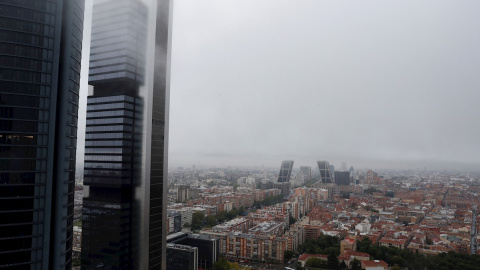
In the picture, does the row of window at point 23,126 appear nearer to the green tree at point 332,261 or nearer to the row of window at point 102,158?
the row of window at point 102,158

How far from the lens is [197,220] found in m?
7.02

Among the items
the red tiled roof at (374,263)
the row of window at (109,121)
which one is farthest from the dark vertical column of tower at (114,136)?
the red tiled roof at (374,263)

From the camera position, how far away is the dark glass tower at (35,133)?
2.11m

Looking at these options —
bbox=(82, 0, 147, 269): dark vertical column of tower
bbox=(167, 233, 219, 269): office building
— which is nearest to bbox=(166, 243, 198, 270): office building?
bbox=(167, 233, 219, 269): office building

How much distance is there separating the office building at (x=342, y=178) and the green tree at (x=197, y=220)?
13.1 ft

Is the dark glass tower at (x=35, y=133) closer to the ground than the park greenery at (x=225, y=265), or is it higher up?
higher up

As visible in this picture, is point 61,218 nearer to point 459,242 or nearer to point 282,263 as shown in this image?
point 282,263

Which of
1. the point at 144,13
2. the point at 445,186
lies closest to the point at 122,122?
the point at 144,13

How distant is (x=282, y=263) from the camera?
17.8 ft

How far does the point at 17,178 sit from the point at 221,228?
184 inches

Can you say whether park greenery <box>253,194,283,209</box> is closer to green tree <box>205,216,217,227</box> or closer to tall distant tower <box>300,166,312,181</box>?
tall distant tower <box>300,166,312,181</box>

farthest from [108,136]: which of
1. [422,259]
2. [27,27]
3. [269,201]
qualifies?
[269,201]

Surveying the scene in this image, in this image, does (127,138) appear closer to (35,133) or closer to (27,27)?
(35,133)

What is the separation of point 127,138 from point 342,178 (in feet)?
22.7
